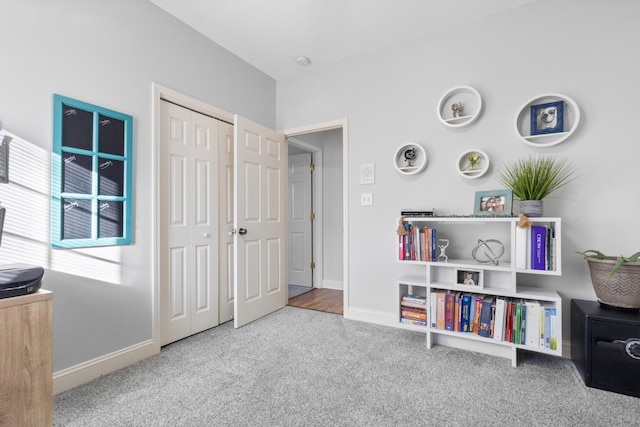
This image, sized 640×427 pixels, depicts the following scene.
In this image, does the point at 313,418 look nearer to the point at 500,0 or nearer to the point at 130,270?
the point at 130,270

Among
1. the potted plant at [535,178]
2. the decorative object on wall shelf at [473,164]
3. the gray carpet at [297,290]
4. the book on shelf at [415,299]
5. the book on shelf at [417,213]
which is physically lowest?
the gray carpet at [297,290]

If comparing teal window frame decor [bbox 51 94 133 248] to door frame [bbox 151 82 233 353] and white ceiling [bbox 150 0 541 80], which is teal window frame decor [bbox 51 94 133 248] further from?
white ceiling [bbox 150 0 541 80]

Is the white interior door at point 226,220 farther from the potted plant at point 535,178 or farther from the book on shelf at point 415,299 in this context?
the potted plant at point 535,178

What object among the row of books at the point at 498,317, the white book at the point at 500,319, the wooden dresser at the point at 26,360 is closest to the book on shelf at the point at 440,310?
the row of books at the point at 498,317

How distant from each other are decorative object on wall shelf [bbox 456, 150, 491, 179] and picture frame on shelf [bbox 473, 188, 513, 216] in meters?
0.21

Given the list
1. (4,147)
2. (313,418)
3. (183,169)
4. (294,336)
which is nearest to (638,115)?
(313,418)

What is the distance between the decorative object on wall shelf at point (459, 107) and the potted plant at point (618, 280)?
1.29m

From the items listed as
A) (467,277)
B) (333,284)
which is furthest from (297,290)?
(467,277)

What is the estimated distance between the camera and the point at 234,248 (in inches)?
107

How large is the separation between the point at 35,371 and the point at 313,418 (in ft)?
3.98

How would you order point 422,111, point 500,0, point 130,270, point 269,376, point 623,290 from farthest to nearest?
point 422,111, point 500,0, point 130,270, point 269,376, point 623,290

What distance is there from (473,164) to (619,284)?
1185 millimetres

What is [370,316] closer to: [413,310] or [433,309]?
[413,310]

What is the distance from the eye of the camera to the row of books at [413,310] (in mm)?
2369
